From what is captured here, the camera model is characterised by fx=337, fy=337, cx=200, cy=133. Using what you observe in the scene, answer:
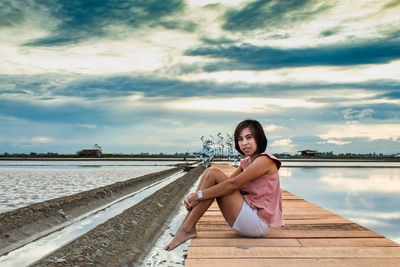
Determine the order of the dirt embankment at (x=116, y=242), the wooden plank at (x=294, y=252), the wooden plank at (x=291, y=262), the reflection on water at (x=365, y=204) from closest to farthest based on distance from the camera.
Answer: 1. the wooden plank at (x=291, y=262)
2. the wooden plank at (x=294, y=252)
3. the dirt embankment at (x=116, y=242)
4. the reflection on water at (x=365, y=204)

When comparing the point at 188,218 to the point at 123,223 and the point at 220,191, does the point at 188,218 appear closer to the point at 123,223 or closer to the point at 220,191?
the point at 220,191

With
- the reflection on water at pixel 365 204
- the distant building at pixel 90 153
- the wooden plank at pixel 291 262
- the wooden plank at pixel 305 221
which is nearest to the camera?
the wooden plank at pixel 291 262

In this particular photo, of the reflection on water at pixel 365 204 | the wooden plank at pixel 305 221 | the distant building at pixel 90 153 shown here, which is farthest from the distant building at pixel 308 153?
the wooden plank at pixel 305 221

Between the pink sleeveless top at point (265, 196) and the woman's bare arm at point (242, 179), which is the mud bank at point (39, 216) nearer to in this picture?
the woman's bare arm at point (242, 179)

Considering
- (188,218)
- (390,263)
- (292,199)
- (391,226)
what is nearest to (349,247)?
(390,263)

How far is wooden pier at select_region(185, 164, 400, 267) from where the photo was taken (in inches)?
113

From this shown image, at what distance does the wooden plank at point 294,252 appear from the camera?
299cm

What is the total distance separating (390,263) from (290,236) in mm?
1043

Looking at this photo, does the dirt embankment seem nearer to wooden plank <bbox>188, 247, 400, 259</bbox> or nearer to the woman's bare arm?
wooden plank <bbox>188, 247, 400, 259</bbox>

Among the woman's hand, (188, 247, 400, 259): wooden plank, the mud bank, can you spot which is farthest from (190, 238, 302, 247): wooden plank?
the mud bank

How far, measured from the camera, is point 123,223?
5586mm

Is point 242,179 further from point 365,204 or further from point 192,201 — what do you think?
point 365,204

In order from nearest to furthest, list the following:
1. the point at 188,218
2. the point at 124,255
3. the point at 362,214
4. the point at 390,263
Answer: the point at 390,263, the point at 188,218, the point at 124,255, the point at 362,214

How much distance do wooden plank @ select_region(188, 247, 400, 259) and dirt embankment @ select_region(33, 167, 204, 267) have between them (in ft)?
4.58
